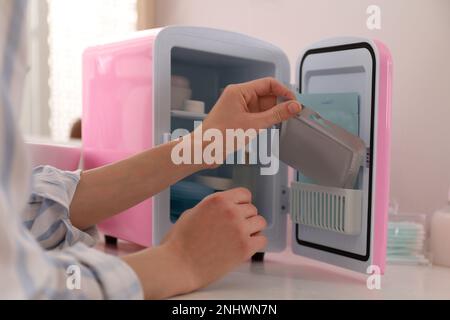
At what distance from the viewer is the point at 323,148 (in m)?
0.81

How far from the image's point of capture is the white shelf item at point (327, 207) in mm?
802

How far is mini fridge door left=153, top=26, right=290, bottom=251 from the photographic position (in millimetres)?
893

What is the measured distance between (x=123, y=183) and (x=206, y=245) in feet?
0.66

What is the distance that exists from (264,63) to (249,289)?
467 millimetres

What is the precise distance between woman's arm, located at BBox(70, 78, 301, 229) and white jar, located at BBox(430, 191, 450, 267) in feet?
1.21

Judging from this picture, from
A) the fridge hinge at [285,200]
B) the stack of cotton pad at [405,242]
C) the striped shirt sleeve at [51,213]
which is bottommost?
the stack of cotton pad at [405,242]

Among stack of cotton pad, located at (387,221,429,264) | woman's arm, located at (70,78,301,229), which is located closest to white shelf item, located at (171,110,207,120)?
woman's arm, located at (70,78,301,229)

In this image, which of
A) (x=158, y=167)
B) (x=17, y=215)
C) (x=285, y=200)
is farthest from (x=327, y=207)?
(x=17, y=215)

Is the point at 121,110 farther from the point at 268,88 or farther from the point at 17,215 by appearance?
the point at 17,215

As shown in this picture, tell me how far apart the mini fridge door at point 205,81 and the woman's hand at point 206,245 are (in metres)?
0.20

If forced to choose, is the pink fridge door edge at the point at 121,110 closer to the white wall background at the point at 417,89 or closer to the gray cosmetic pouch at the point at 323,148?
the gray cosmetic pouch at the point at 323,148

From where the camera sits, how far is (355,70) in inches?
33.1

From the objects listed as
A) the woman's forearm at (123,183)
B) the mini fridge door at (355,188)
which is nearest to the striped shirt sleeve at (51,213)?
the woman's forearm at (123,183)
